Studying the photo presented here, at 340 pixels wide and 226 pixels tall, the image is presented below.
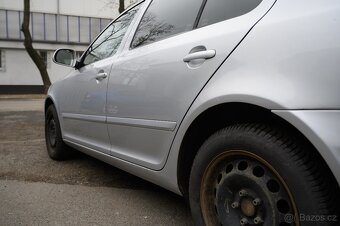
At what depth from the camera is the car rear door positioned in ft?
7.27

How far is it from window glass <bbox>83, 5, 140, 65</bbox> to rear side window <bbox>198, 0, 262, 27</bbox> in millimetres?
1181

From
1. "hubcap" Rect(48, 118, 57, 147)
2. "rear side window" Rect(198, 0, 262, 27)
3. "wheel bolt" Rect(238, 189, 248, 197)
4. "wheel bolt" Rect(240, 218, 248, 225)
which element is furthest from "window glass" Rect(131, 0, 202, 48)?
"hubcap" Rect(48, 118, 57, 147)

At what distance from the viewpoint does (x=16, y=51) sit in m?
25.8

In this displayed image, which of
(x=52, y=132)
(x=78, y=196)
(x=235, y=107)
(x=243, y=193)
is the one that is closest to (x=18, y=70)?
(x=52, y=132)

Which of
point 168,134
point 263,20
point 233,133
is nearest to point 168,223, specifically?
point 168,134

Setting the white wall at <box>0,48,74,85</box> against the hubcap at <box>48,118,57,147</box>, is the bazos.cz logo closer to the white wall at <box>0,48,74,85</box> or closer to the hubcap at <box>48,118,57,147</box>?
the hubcap at <box>48,118,57,147</box>

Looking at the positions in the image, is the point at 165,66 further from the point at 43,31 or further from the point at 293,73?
the point at 43,31

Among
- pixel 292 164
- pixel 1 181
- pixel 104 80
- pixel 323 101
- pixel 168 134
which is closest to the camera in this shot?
pixel 323 101

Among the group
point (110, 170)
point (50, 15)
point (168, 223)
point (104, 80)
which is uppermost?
point (104, 80)

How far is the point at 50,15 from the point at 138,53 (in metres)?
25.3

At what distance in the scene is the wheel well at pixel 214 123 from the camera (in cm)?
195

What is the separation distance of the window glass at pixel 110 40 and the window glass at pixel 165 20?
0.34m

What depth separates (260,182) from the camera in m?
1.94

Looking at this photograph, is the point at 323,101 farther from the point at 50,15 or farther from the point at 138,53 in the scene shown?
the point at 50,15
